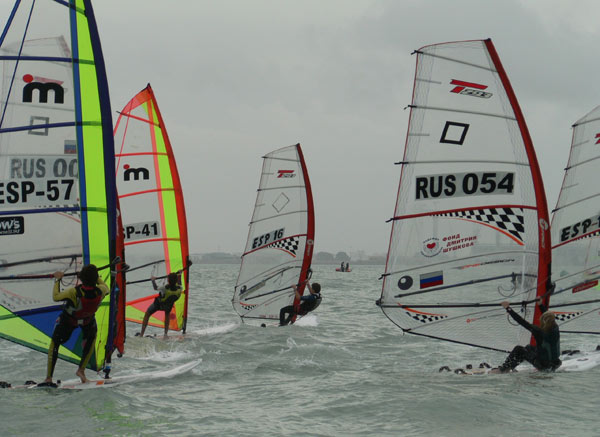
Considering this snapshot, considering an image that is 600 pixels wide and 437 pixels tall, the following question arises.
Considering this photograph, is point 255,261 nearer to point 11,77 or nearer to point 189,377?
point 189,377

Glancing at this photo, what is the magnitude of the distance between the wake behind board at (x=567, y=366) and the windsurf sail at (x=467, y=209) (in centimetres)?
34

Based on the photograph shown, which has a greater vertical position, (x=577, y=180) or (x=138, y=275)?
(x=577, y=180)

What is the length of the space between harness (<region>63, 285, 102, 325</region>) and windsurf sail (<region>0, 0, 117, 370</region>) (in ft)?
1.43

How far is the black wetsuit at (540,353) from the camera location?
906 cm

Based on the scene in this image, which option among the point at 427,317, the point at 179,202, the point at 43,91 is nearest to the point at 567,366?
the point at 427,317

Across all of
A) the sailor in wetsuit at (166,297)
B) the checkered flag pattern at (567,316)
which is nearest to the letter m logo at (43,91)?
the sailor in wetsuit at (166,297)

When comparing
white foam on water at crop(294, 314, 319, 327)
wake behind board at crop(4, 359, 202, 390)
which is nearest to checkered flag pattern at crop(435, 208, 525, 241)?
wake behind board at crop(4, 359, 202, 390)

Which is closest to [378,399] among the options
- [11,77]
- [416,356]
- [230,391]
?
[230,391]

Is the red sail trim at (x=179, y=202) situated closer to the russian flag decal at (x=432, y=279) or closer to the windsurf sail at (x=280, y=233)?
the windsurf sail at (x=280, y=233)

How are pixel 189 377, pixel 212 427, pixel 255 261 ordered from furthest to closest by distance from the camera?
pixel 255 261
pixel 189 377
pixel 212 427

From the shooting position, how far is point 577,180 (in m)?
11.0

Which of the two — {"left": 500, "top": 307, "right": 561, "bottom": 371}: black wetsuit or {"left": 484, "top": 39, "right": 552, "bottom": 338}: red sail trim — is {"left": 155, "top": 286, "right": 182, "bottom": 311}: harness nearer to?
{"left": 500, "top": 307, "right": 561, "bottom": 371}: black wetsuit

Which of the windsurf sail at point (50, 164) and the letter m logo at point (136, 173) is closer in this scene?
the windsurf sail at point (50, 164)

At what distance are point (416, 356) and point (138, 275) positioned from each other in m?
5.24
